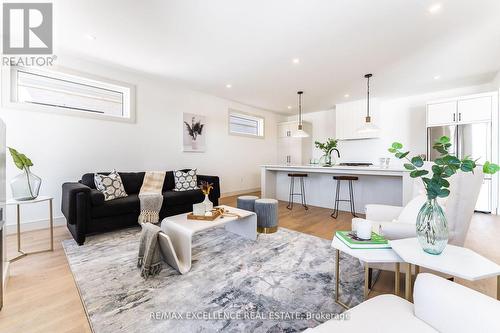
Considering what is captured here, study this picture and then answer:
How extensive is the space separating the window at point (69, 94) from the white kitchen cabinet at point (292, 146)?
14.7 feet

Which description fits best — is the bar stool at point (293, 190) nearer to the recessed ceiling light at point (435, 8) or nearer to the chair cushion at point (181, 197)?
the chair cushion at point (181, 197)

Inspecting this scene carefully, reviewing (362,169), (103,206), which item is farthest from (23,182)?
(362,169)

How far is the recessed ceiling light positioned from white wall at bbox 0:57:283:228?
413 centimetres

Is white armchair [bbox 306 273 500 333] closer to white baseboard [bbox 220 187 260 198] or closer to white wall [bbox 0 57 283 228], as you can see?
white wall [bbox 0 57 283 228]

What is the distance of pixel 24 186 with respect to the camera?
221cm

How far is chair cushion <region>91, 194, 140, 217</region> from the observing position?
267 centimetres

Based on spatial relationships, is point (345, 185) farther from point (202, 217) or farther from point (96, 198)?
point (96, 198)

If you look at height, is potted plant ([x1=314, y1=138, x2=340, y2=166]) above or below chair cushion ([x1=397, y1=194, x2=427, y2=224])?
above

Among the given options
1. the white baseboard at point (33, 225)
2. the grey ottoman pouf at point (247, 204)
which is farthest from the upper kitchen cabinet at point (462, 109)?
the white baseboard at point (33, 225)

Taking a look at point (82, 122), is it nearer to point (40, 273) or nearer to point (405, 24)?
point (40, 273)

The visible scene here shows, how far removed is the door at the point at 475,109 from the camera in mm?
3834

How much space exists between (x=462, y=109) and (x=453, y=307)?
498 centimetres

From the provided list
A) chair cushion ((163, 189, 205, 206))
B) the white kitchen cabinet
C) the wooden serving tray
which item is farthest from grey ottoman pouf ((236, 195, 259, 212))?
the white kitchen cabinet

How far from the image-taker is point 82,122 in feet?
11.1
